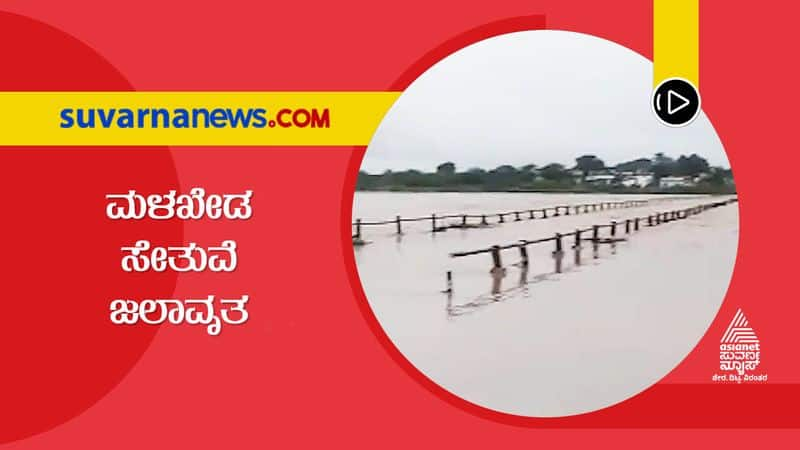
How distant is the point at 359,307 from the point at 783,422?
1.76 meters

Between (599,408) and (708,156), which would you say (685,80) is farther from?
(599,408)

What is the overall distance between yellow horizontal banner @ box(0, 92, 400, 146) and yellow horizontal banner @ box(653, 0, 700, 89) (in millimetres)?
1044

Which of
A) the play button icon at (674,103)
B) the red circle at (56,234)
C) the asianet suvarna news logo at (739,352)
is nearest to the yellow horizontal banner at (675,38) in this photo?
the play button icon at (674,103)

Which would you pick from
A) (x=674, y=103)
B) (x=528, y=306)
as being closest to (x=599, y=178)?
(x=674, y=103)

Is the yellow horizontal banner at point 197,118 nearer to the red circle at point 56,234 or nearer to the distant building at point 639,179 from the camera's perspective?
the red circle at point 56,234

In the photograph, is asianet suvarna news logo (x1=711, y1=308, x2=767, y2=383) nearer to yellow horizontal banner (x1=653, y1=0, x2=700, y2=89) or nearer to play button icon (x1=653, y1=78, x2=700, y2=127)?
play button icon (x1=653, y1=78, x2=700, y2=127)

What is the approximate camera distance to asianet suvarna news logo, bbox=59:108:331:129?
11.9ft

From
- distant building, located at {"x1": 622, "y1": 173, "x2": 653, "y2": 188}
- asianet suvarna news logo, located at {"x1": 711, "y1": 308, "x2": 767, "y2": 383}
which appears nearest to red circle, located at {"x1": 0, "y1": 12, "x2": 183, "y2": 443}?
distant building, located at {"x1": 622, "y1": 173, "x2": 653, "y2": 188}

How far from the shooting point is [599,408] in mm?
3713

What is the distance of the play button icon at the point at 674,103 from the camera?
363 centimetres

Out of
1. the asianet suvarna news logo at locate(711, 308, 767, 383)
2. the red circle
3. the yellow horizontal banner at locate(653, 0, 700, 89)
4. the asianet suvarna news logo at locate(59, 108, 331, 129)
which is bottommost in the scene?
the asianet suvarna news logo at locate(711, 308, 767, 383)

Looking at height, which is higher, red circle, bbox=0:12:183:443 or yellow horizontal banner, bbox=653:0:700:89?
yellow horizontal banner, bbox=653:0:700:89

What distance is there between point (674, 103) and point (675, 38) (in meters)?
0.26

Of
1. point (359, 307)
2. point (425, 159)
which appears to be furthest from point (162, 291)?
point (425, 159)
